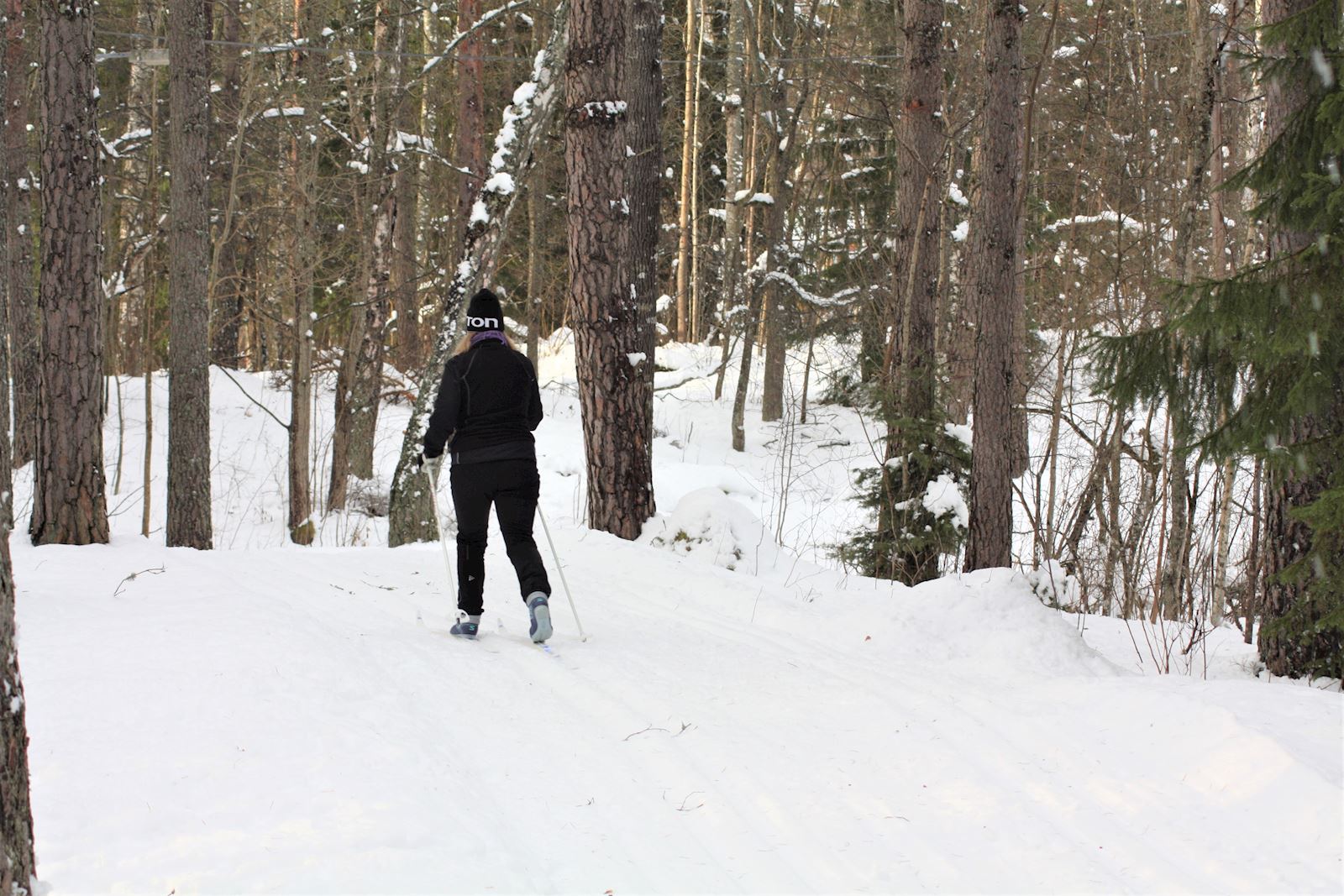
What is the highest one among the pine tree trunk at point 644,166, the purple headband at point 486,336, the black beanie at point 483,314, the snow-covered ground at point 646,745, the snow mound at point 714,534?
the pine tree trunk at point 644,166

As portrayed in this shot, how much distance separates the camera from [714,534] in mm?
8906

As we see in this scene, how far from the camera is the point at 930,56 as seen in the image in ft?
35.2

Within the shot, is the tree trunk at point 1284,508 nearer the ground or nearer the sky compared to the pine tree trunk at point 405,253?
nearer the ground

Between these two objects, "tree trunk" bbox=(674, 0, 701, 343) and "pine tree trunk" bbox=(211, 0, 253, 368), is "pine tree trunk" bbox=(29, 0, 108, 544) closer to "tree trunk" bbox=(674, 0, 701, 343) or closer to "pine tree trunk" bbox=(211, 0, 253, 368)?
"pine tree trunk" bbox=(211, 0, 253, 368)

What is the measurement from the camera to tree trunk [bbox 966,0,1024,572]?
326 inches

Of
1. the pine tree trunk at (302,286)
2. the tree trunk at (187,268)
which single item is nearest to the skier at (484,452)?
the tree trunk at (187,268)

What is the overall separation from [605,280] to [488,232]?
→ 2979 millimetres

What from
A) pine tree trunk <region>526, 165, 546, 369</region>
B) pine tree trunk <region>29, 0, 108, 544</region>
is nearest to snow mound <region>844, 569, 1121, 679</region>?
pine tree trunk <region>29, 0, 108, 544</region>

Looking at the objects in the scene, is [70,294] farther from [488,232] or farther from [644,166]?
[644,166]

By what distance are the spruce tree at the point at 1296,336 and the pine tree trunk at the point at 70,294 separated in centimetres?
830

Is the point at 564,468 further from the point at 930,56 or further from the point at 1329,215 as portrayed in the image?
the point at 1329,215

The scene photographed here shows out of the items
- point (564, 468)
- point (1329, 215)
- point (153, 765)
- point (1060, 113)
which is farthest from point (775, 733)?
point (1060, 113)

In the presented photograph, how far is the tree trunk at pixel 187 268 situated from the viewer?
9891 mm

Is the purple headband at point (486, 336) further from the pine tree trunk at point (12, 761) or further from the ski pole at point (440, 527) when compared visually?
the pine tree trunk at point (12, 761)
